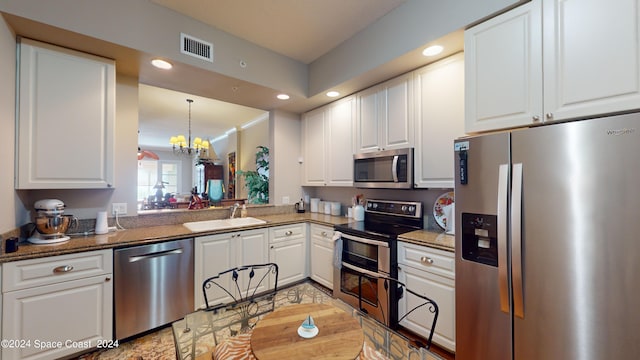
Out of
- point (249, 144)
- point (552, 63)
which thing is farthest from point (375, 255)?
point (249, 144)

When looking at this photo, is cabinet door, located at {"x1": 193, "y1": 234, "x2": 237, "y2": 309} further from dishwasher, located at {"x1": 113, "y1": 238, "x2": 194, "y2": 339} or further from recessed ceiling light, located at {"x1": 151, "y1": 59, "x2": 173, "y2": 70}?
recessed ceiling light, located at {"x1": 151, "y1": 59, "x2": 173, "y2": 70}

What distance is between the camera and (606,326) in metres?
1.12

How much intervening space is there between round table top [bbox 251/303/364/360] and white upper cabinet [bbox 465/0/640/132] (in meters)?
1.48

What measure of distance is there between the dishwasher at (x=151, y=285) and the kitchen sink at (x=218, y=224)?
0.88ft

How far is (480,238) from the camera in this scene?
1.51 m

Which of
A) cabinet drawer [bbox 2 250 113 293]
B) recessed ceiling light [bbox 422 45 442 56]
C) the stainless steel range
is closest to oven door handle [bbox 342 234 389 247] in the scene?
the stainless steel range

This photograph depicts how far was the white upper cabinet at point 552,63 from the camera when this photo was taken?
3.90 feet

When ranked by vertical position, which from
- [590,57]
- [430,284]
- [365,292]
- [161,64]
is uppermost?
[161,64]

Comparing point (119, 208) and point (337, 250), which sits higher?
point (119, 208)

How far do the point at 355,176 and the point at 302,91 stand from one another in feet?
3.94

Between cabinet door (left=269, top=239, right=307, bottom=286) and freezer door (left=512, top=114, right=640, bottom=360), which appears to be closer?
freezer door (left=512, top=114, right=640, bottom=360)

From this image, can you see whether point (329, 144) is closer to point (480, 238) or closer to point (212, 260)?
point (212, 260)

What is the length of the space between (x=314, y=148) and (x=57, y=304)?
2776 mm

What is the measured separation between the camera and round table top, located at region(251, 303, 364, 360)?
92cm
